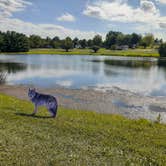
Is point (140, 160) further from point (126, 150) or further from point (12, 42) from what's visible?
point (12, 42)

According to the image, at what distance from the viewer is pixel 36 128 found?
7.94 metres

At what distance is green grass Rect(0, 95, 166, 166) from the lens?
5781 millimetres

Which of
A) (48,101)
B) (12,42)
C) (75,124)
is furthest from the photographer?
(12,42)

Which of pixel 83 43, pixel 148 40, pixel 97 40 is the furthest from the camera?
pixel 83 43

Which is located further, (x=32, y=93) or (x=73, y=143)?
(x=32, y=93)

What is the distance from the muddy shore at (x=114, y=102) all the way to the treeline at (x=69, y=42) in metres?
76.1

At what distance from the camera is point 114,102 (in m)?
17.5

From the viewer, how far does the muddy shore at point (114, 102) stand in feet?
48.4

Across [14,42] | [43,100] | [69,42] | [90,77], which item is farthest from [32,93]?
[69,42]

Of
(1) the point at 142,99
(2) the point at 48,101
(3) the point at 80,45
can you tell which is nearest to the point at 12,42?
(3) the point at 80,45

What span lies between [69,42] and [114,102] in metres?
101

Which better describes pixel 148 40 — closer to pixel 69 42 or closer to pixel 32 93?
pixel 69 42

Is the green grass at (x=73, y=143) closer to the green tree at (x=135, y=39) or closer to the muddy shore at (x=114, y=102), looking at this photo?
the muddy shore at (x=114, y=102)

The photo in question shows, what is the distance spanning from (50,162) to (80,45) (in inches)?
5363
